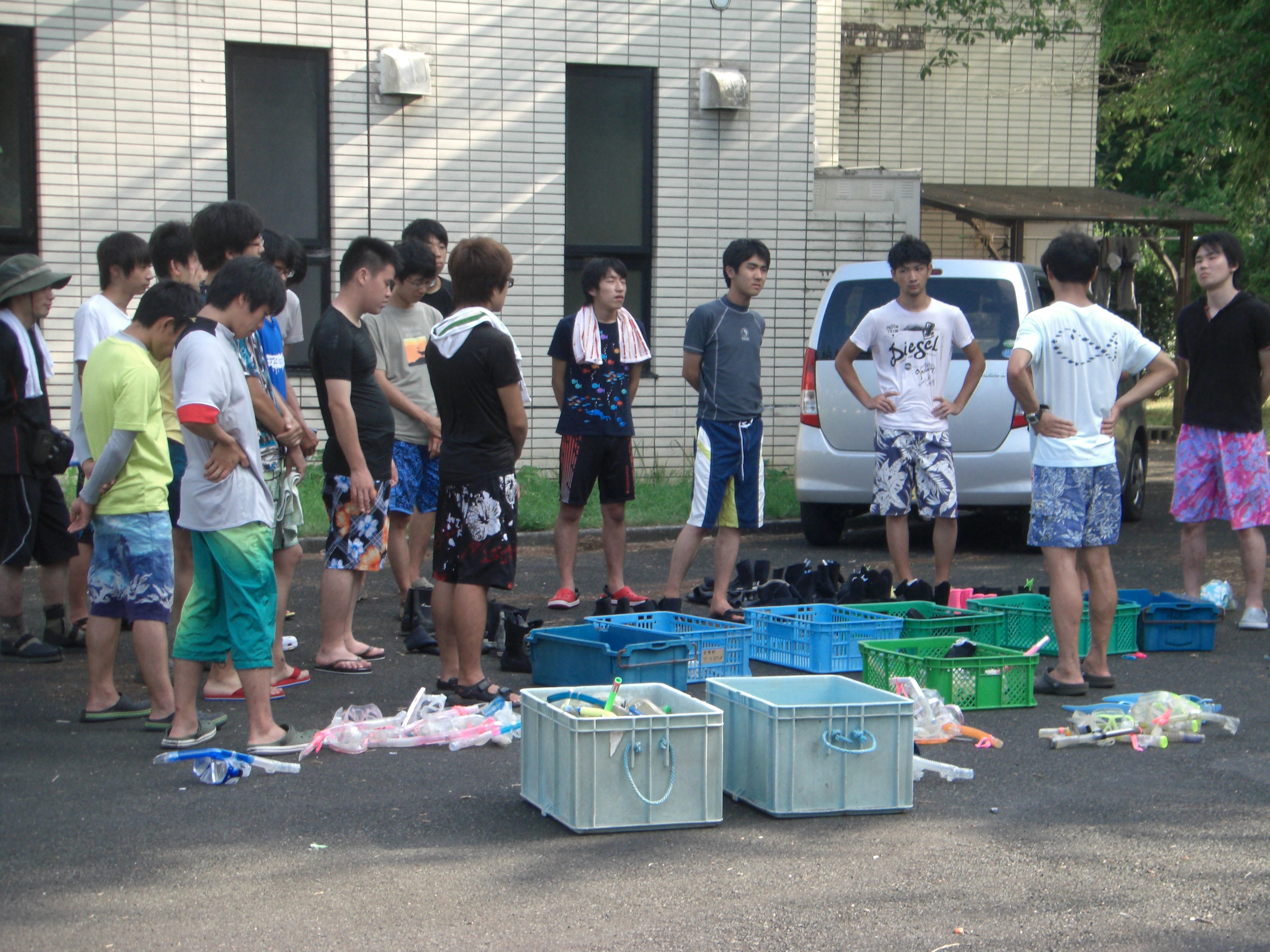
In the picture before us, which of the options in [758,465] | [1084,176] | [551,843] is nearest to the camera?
[551,843]

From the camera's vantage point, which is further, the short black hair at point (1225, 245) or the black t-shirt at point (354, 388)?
the short black hair at point (1225, 245)

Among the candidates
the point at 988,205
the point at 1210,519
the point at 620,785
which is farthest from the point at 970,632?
the point at 988,205

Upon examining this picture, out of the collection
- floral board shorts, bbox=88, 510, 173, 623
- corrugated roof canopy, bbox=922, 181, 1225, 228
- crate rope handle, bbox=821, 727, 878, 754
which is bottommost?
crate rope handle, bbox=821, 727, 878, 754

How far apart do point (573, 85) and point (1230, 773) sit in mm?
9659

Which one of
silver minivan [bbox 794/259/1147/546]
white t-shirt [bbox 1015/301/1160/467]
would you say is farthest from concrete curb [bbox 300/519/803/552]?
white t-shirt [bbox 1015/301/1160/467]

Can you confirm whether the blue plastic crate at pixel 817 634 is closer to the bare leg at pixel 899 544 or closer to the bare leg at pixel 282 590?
the bare leg at pixel 899 544

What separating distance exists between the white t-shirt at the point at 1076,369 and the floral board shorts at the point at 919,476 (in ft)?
5.76

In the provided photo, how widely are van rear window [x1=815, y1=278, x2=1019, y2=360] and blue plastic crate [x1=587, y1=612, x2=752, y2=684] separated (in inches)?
154

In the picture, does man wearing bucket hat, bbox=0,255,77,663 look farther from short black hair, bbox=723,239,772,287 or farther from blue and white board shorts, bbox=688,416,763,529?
short black hair, bbox=723,239,772,287

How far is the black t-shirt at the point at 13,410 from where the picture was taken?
23.2 ft

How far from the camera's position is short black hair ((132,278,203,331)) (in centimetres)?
574

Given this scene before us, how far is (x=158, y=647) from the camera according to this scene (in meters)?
5.71

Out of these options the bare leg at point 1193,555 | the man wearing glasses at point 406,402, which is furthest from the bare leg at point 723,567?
the bare leg at point 1193,555

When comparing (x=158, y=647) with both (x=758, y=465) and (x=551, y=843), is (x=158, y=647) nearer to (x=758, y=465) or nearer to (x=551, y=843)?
(x=551, y=843)
